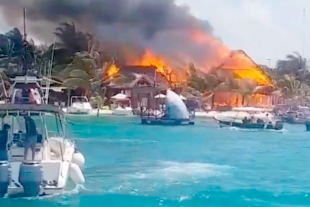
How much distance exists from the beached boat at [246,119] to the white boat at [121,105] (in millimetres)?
1516

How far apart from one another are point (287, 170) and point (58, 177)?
268 centimetres

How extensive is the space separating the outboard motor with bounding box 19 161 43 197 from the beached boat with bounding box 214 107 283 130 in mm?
6518

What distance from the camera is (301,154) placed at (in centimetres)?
753

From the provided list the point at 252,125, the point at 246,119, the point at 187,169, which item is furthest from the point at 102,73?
the point at 187,169

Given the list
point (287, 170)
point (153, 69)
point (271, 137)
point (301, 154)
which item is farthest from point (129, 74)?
point (287, 170)

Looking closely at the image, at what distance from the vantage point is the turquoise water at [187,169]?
4.48 metres

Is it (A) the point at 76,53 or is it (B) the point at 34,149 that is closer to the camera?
(B) the point at 34,149

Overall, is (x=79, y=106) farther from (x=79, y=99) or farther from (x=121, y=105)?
(x=121, y=105)

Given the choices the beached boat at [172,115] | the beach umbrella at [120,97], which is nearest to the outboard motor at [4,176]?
the beached boat at [172,115]

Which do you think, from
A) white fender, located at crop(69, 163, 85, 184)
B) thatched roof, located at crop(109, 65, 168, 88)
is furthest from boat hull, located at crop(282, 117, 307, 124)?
white fender, located at crop(69, 163, 85, 184)

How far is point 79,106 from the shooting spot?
10.4 m

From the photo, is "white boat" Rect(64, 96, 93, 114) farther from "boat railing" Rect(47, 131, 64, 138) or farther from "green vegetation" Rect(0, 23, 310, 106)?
"boat railing" Rect(47, 131, 64, 138)

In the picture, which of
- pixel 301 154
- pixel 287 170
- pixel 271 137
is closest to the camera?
pixel 287 170

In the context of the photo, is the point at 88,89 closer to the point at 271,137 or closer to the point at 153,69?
the point at 153,69
